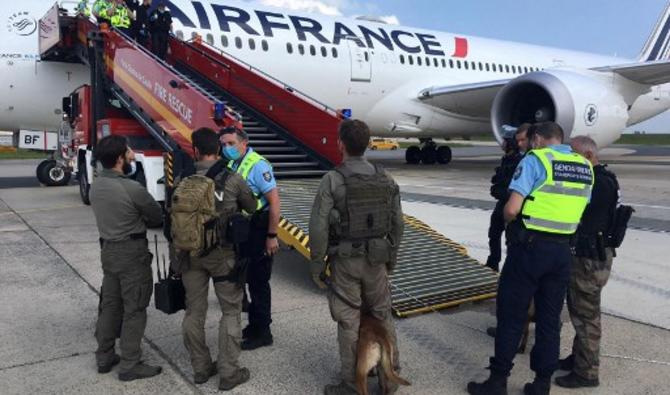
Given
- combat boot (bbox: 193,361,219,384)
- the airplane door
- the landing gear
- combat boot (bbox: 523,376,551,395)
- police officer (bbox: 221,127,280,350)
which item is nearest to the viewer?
combat boot (bbox: 523,376,551,395)

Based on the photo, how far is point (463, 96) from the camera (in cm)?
1692

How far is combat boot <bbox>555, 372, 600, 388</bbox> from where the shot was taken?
11.2ft

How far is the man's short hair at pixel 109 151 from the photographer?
348 centimetres

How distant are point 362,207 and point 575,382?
172cm

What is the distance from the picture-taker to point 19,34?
11.2 m

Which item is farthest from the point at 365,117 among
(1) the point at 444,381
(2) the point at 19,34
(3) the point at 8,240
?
(1) the point at 444,381

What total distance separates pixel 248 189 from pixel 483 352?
6.57ft

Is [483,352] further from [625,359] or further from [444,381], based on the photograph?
[625,359]

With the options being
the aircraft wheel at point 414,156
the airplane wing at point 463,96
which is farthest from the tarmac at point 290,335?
the aircraft wheel at point 414,156

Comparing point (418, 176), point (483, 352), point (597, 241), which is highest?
point (597, 241)

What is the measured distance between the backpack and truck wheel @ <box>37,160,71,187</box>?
12.1 metres

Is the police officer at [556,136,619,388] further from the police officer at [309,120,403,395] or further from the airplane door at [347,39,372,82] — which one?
the airplane door at [347,39,372,82]

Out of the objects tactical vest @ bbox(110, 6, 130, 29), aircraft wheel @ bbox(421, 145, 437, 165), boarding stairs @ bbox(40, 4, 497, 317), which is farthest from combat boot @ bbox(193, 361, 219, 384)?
aircraft wheel @ bbox(421, 145, 437, 165)

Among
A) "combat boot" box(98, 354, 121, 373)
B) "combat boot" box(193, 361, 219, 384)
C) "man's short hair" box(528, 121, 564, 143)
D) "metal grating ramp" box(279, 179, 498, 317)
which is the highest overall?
"man's short hair" box(528, 121, 564, 143)
